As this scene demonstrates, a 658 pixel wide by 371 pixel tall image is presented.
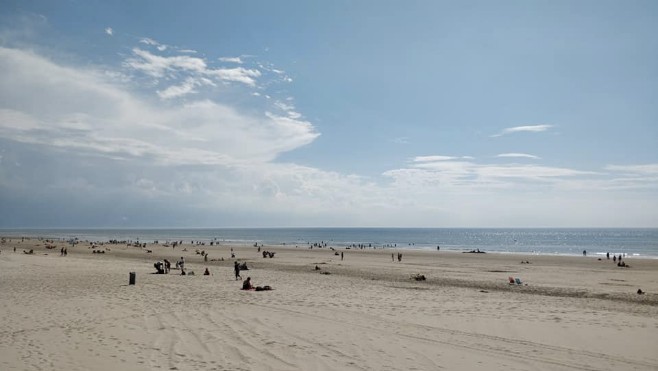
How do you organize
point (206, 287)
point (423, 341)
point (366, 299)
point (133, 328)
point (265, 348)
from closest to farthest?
point (265, 348), point (423, 341), point (133, 328), point (366, 299), point (206, 287)

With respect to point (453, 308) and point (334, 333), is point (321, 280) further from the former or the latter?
point (334, 333)

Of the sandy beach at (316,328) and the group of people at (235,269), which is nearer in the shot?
the sandy beach at (316,328)

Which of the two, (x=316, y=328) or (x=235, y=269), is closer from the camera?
(x=316, y=328)

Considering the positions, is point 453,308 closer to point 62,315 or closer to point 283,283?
point 283,283

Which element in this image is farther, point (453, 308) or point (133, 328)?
point (453, 308)

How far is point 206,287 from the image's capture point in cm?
2259

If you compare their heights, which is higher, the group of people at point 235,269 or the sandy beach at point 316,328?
the sandy beach at point 316,328

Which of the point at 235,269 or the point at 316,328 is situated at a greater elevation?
the point at 316,328

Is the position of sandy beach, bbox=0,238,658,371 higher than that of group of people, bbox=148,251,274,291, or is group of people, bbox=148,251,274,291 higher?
sandy beach, bbox=0,238,658,371

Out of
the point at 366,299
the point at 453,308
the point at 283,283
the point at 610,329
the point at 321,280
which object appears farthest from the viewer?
the point at 321,280

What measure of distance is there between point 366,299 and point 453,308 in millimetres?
3845

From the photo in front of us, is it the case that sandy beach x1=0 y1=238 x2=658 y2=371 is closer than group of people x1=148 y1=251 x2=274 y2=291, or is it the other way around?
sandy beach x1=0 y1=238 x2=658 y2=371

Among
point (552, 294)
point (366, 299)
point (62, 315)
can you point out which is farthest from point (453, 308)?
point (62, 315)

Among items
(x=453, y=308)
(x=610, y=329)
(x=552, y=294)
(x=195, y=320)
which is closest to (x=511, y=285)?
(x=552, y=294)
